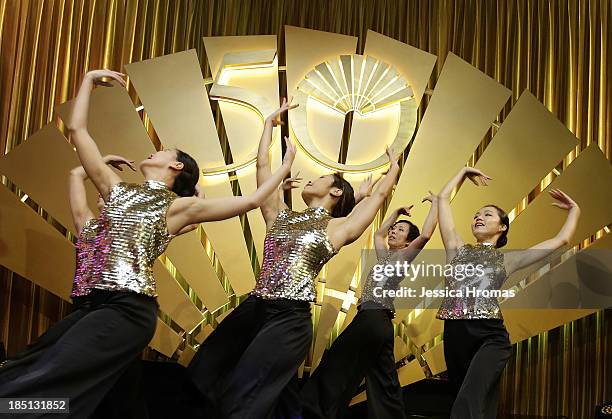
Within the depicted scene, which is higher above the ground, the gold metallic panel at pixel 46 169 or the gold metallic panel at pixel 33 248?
the gold metallic panel at pixel 46 169

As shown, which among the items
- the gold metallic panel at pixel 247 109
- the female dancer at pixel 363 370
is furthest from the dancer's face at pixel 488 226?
the gold metallic panel at pixel 247 109

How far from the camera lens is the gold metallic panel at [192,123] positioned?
4.50m

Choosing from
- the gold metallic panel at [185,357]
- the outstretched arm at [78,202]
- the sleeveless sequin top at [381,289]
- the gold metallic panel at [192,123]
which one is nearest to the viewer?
the outstretched arm at [78,202]

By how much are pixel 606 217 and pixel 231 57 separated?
2.35m

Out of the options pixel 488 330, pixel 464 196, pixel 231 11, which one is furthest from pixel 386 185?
pixel 231 11

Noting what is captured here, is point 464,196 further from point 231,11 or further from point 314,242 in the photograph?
point 231,11

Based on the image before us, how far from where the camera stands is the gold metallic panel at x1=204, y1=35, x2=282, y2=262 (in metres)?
4.54

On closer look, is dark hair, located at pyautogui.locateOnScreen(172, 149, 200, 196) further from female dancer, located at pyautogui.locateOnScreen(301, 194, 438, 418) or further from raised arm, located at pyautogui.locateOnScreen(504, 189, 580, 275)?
raised arm, located at pyautogui.locateOnScreen(504, 189, 580, 275)

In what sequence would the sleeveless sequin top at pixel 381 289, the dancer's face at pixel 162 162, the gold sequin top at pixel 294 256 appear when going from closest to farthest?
the dancer's face at pixel 162 162 → the gold sequin top at pixel 294 256 → the sleeveless sequin top at pixel 381 289

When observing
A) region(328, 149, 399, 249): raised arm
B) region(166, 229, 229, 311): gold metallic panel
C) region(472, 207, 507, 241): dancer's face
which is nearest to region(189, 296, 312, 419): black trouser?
region(328, 149, 399, 249): raised arm

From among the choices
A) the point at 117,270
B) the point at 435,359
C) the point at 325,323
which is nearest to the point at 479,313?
the point at 435,359

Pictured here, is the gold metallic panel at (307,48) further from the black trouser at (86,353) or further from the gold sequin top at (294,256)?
the black trouser at (86,353)

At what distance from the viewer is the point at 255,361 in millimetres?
2895

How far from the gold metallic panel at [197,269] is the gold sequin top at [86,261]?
179cm
